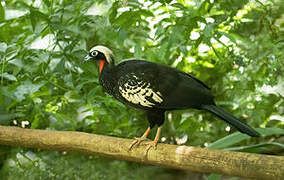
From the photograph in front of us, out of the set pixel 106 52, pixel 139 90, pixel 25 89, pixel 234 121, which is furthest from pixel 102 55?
pixel 234 121

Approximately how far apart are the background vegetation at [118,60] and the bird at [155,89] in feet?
0.87

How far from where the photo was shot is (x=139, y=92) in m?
1.53

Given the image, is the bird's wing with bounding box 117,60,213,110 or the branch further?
the bird's wing with bounding box 117,60,213,110

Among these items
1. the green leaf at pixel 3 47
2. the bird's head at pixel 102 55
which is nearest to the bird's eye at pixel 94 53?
the bird's head at pixel 102 55

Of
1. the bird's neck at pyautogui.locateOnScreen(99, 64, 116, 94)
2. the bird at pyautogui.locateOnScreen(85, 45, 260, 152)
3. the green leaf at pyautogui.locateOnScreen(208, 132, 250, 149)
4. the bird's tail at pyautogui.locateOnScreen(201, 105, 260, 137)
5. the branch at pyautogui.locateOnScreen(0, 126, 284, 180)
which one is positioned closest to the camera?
the branch at pyautogui.locateOnScreen(0, 126, 284, 180)

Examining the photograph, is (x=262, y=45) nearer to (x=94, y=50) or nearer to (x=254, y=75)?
(x=254, y=75)

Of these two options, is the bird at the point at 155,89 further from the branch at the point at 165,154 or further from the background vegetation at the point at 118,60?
the background vegetation at the point at 118,60

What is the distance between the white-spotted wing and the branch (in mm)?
198

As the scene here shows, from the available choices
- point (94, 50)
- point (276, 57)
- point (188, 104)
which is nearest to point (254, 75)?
point (276, 57)

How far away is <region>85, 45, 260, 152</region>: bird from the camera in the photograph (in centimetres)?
148

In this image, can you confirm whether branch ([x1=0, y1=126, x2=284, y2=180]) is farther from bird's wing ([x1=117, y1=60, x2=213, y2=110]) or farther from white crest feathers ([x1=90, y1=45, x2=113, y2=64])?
white crest feathers ([x1=90, y1=45, x2=113, y2=64])

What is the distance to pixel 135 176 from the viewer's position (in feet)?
7.99

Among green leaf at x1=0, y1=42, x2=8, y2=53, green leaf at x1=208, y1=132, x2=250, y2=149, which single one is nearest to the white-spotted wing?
green leaf at x1=208, y1=132, x2=250, y2=149

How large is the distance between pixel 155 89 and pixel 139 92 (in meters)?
0.07
